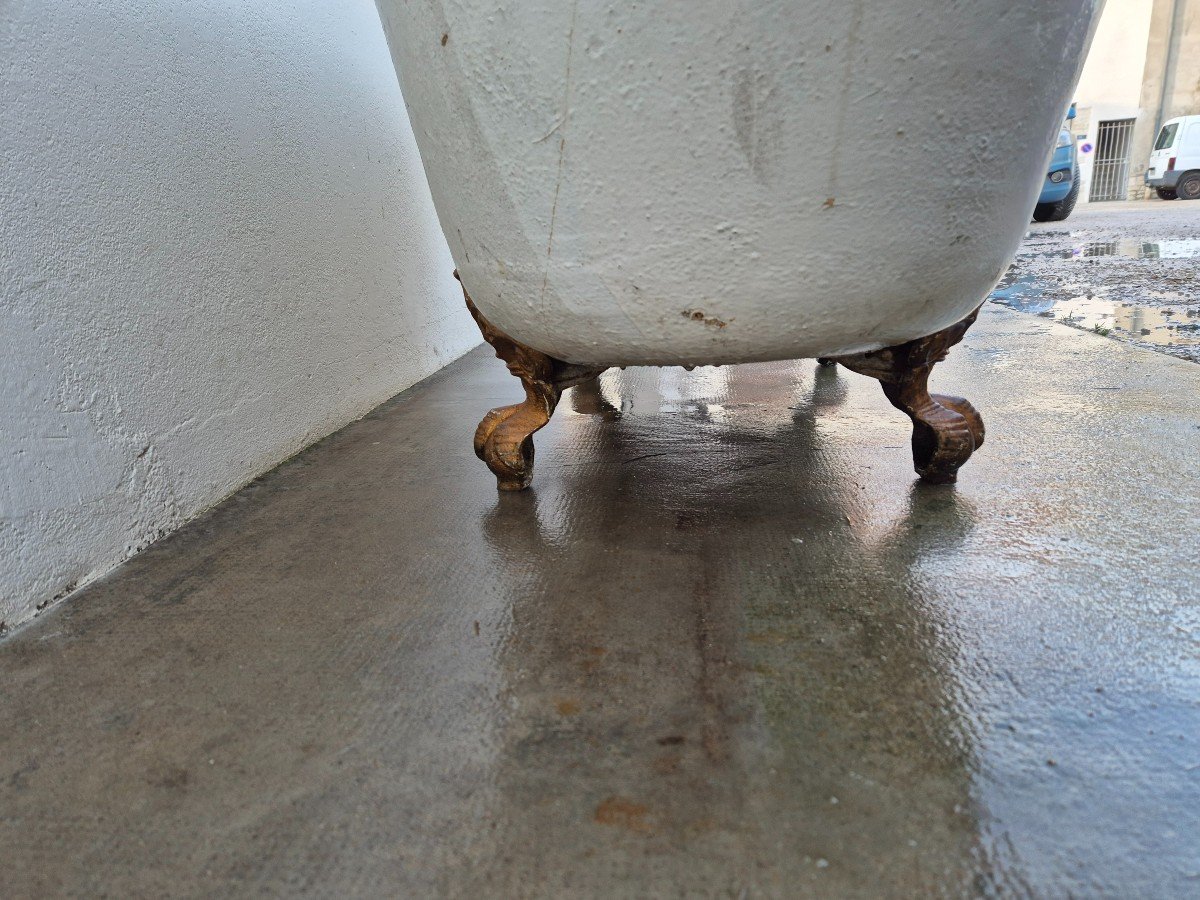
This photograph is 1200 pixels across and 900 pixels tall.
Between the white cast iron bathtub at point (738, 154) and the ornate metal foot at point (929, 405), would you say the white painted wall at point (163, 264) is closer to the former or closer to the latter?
the white cast iron bathtub at point (738, 154)

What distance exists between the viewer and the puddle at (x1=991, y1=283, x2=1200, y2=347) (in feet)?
7.68

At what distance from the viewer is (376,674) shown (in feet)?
2.63

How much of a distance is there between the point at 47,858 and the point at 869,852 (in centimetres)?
67

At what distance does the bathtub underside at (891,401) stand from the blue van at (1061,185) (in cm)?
781

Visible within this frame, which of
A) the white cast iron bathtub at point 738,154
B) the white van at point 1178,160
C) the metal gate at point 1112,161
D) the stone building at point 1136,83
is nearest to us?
the white cast iron bathtub at point 738,154

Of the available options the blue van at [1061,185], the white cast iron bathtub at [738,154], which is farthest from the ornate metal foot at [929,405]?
the blue van at [1061,185]

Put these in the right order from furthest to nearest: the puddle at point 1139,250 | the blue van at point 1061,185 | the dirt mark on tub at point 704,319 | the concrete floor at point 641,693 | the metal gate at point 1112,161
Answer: the metal gate at point 1112,161 < the blue van at point 1061,185 < the puddle at point 1139,250 < the dirt mark on tub at point 704,319 < the concrete floor at point 641,693

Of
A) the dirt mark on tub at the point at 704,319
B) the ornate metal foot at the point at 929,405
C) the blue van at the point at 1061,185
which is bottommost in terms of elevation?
the blue van at the point at 1061,185

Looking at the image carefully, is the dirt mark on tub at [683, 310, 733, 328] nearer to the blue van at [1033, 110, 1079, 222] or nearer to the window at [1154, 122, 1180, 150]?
the blue van at [1033, 110, 1079, 222]

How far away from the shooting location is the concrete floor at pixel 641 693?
56cm

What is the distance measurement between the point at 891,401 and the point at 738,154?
26.3 inches

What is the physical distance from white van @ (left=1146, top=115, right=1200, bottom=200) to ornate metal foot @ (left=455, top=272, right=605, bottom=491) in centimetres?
1555

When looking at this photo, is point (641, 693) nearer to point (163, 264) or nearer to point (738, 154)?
point (738, 154)

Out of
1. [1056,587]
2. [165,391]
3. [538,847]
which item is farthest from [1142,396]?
[165,391]
